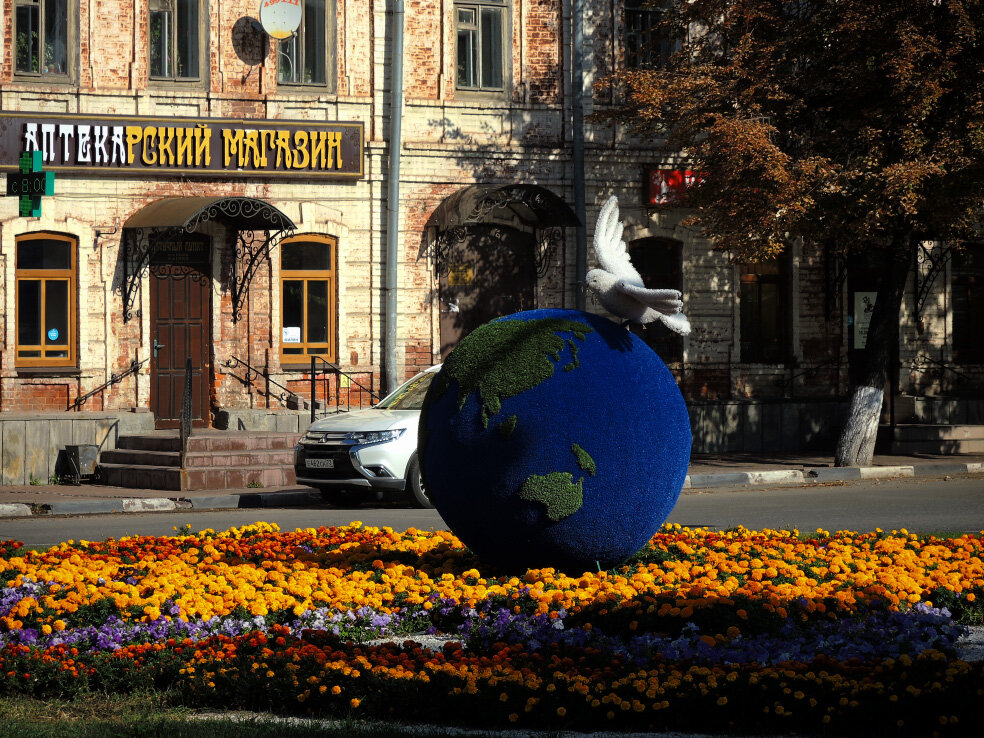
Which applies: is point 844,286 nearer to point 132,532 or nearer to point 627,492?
point 132,532

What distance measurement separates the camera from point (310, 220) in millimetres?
22422

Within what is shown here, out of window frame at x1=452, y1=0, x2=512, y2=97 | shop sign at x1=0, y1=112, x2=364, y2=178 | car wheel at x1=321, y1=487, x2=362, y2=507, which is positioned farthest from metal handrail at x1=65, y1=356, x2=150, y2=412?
window frame at x1=452, y1=0, x2=512, y2=97

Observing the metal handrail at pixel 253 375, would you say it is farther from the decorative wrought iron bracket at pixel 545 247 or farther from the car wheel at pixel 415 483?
the car wheel at pixel 415 483

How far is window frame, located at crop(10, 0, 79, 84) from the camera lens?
21156 mm

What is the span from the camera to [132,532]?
13602mm

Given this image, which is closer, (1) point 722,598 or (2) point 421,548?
(1) point 722,598

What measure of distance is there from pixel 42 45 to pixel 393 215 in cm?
611

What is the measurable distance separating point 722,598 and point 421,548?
3.09 m

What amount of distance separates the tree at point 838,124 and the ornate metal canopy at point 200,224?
20.1ft

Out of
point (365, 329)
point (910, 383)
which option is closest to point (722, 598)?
point (365, 329)

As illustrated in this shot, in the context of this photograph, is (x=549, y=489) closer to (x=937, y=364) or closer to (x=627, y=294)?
(x=627, y=294)

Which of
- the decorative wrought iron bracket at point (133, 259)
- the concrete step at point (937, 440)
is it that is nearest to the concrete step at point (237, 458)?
the decorative wrought iron bracket at point (133, 259)

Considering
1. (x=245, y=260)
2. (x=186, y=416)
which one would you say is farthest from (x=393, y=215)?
(x=186, y=416)

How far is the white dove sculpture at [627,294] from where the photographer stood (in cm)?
872
